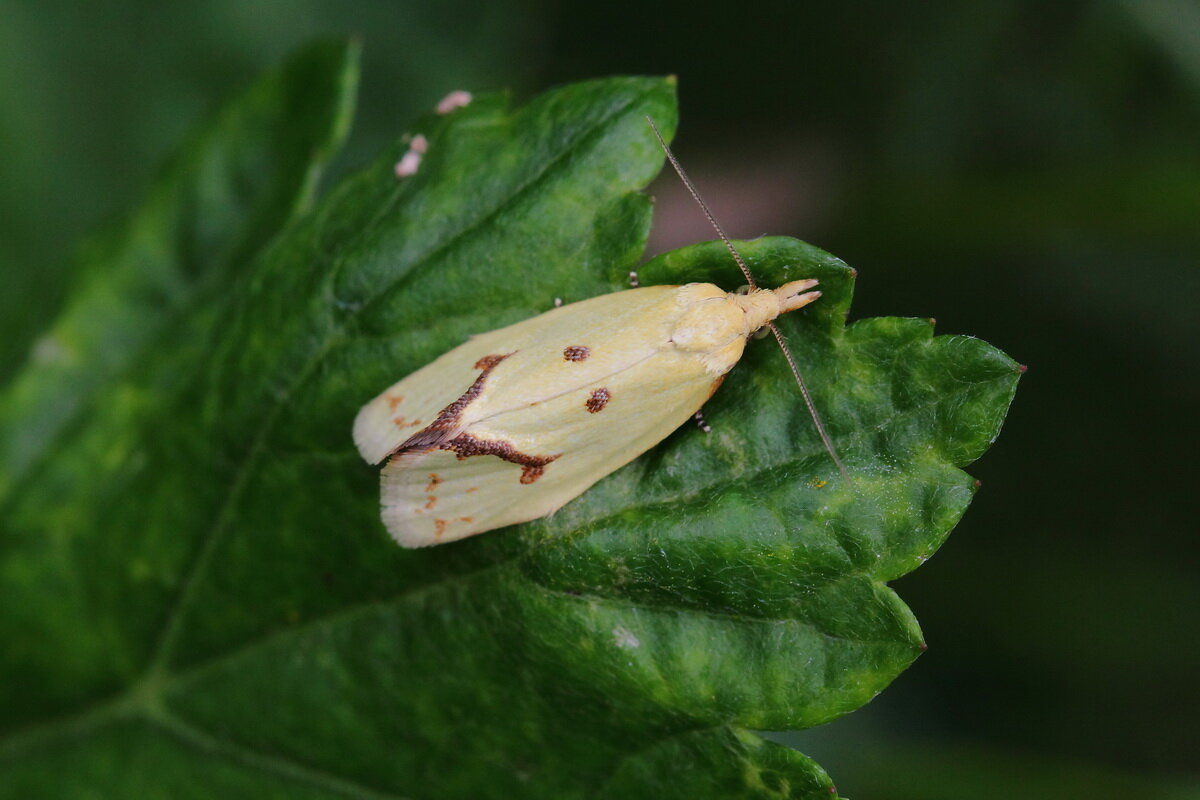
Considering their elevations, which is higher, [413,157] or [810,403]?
[413,157]

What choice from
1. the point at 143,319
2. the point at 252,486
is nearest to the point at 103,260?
the point at 143,319

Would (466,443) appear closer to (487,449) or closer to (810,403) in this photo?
(487,449)

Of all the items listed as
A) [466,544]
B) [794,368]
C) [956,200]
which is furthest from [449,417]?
[956,200]

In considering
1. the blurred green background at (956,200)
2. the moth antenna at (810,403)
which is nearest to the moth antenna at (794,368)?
the moth antenna at (810,403)

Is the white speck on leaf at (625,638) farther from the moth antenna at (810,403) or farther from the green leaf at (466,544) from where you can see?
the moth antenna at (810,403)

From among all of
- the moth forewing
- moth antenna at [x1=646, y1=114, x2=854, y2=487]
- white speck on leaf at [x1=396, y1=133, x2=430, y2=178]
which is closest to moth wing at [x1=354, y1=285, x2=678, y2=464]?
the moth forewing

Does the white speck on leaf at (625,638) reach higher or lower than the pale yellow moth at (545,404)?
lower
